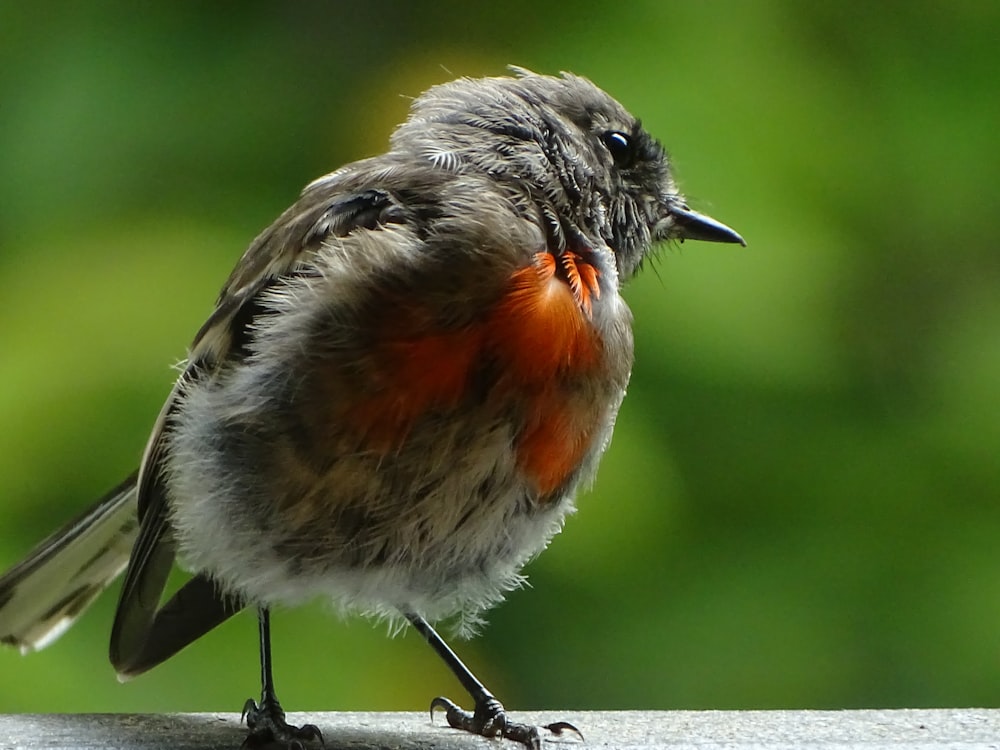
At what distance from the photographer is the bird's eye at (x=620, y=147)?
279cm

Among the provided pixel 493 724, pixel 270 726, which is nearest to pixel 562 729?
pixel 493 724

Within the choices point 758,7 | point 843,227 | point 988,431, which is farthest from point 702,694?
point 758,7

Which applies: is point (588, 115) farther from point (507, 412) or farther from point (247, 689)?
point (247, 689)

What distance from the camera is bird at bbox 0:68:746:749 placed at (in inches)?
87.0

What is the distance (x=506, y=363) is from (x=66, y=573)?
101 centimetres

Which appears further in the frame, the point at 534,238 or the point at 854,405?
the point at 854,405

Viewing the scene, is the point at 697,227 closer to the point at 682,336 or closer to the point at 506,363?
the point at 682,336

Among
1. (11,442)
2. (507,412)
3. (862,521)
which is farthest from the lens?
(862,521)

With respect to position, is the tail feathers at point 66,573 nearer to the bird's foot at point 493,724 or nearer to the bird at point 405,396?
the bird at point 405,396

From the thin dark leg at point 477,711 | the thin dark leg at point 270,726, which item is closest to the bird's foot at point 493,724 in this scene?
the thin dark leg at point 477,711

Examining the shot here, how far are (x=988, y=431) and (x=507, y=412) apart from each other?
1058 millimetres

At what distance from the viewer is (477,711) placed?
2.73 meters

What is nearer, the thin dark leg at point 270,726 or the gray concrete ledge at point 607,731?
the gray concrete ledge at point 607,731

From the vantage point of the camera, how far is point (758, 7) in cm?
299
